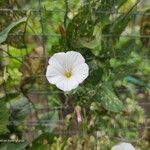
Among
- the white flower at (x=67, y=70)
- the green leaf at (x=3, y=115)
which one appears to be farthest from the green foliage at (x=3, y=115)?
the white flower at (x=67, y=70)

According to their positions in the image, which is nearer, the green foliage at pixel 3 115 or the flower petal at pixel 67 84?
the flower petal at pixel 67 84

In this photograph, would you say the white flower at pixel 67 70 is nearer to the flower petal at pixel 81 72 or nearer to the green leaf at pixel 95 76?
the flower petal at pixel 81 72

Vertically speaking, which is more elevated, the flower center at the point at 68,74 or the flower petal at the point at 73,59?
the flower petal at the point at 73,59

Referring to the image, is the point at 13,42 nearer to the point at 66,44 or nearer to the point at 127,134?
the point at 66,44

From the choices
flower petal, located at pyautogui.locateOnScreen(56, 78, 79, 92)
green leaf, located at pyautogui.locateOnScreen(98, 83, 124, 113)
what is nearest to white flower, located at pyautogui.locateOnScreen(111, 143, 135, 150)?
green leaf, located at pyautogui.locateOnScreen(98, 83, 124, 113)

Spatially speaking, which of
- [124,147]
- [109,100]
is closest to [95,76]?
[109,100]

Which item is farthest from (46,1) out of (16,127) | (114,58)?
(16,127)
